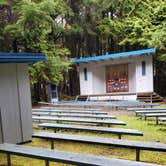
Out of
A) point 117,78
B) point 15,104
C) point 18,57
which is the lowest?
point 117,78

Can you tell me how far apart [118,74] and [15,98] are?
11.9 m

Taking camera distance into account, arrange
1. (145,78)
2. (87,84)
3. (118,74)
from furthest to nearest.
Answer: (87,84) < (118,74) < (145,78)

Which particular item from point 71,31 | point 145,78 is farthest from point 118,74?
point 71,31

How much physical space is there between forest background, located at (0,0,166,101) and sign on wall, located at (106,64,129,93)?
6.07 ft

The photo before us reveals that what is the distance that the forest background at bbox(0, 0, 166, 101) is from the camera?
43.4 feet

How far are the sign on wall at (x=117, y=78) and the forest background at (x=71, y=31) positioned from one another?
1.85m

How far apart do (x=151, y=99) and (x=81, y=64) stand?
19.4 ft

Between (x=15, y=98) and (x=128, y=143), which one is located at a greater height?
(x=15, y=98)

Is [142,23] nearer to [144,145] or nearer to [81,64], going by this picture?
[81,64]

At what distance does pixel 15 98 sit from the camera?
233 inches

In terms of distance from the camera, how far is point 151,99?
1429 centimetres

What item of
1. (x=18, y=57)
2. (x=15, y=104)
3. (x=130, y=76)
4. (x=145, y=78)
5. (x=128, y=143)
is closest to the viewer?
(x=128, y=143)

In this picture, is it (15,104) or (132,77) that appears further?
(132,77)

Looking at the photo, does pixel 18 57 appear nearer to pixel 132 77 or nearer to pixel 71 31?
pixel 132 77
